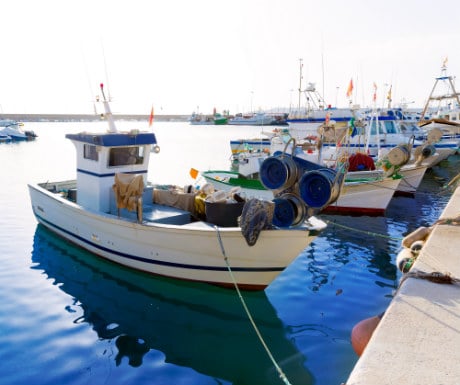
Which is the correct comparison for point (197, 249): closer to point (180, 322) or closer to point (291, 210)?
point (180, 322)

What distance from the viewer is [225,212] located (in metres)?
8.78

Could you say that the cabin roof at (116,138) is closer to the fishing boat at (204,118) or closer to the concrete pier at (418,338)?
the concrete pier at (418,338)

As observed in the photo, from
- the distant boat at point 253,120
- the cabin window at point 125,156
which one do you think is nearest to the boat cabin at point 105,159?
the cabin window at point 125,156

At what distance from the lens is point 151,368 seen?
19.7 feet

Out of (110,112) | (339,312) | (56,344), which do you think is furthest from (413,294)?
(110,112)

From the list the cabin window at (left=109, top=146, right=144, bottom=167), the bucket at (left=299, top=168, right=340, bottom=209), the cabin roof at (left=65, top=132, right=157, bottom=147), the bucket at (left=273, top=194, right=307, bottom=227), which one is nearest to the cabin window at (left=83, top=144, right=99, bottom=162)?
the cabin roof at (left=65, top=132, right=157, bottom=147)

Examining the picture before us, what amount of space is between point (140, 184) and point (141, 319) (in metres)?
2.87

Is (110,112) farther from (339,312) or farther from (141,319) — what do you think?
(339,312)

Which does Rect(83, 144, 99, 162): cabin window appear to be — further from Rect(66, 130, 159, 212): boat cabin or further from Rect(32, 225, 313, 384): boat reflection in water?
Rect(32, 225, 313, 384): boat reflection in water

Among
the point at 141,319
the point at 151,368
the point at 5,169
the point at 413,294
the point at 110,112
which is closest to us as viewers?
the point at 413,294

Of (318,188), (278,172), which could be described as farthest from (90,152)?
(318,188)

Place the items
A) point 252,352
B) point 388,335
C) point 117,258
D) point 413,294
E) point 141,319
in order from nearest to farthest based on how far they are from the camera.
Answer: point 388,335 → point 413,294 → point 252,352 → point 141,319 → point 117,258

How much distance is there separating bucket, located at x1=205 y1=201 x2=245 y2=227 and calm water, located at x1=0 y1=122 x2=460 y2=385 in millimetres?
1459

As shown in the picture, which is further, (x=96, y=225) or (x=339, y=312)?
(x=96, y=225)
